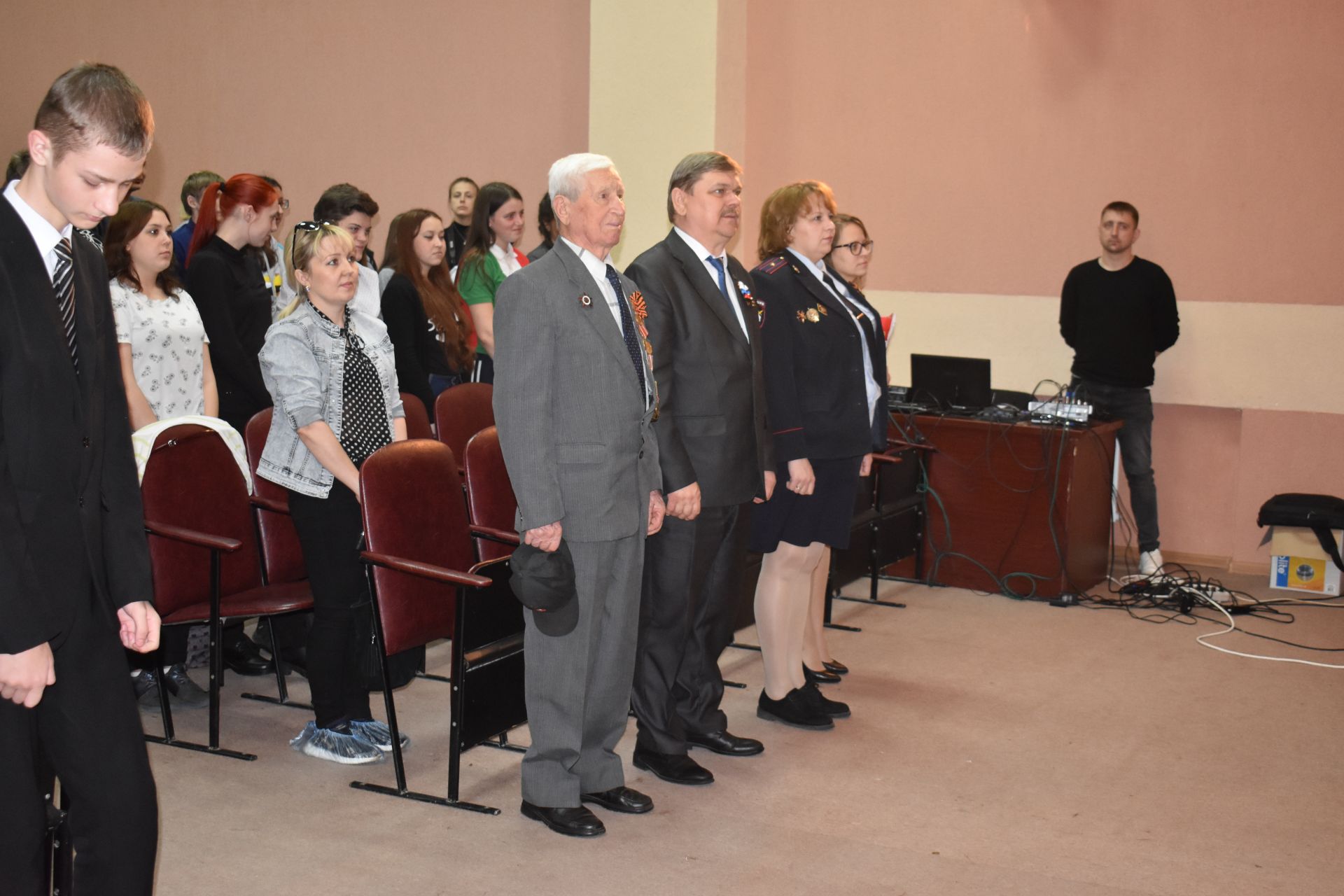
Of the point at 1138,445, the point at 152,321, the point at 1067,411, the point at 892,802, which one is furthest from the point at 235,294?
the point at 1138,445

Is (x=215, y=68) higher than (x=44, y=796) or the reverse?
higher

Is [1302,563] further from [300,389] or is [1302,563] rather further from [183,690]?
[183,690]

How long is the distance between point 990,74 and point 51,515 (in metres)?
5.70

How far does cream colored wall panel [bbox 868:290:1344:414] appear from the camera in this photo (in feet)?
19.7

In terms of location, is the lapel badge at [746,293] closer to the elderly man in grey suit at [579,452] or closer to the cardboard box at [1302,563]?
the elderly man in grey suit at [579,452]

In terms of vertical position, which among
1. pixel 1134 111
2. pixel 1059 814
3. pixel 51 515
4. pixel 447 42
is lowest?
pixel 1059 814

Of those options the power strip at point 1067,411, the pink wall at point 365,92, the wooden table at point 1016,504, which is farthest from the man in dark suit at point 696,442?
the pink wall at point 365,92

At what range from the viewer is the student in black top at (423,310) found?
4707 millimetres

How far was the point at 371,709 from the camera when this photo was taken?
3.86m

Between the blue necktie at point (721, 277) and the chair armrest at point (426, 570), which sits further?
the blue necktie at point (721, 277)

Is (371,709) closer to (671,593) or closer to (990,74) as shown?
(671,593)

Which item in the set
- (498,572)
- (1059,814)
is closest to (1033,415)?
(1059,814)

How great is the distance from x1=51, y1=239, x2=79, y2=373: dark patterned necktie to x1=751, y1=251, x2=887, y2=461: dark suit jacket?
2.17m

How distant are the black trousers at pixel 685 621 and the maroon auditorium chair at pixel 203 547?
937 millimetres
